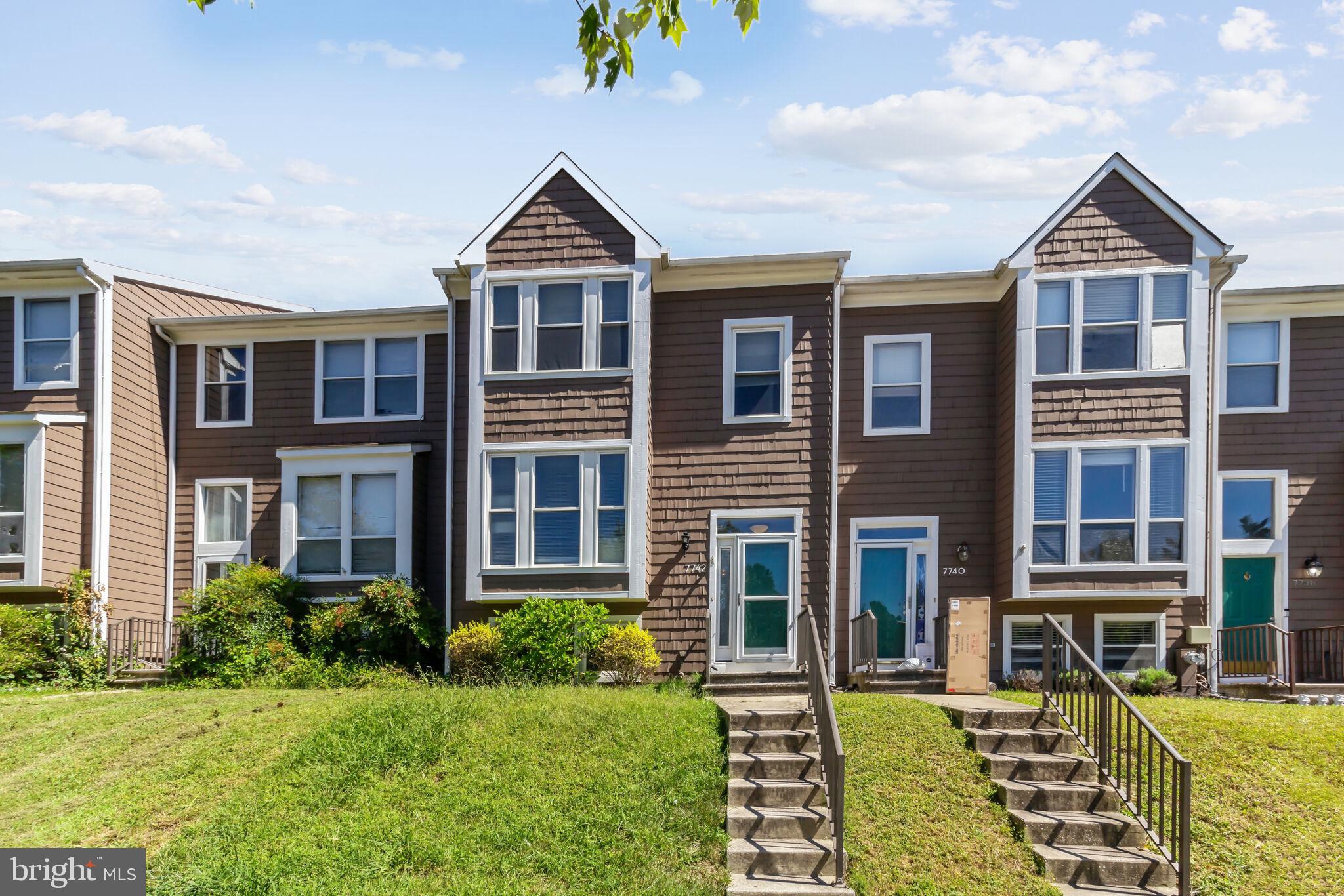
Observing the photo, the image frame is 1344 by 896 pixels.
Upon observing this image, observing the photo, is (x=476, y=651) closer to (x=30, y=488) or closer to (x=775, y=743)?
(x=775, y=743)

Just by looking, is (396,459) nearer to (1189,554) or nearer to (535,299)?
(535,299)

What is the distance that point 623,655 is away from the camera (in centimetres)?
1622

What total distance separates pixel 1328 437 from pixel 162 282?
18612 mm

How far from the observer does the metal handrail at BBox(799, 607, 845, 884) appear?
9117 millimetres

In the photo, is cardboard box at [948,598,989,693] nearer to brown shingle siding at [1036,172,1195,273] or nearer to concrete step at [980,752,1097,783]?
concrete step at [980,752,1097,783]

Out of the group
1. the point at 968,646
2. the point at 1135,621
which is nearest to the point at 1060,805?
the point at 968,646

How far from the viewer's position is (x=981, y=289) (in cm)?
1778

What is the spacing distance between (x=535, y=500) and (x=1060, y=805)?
359 inches

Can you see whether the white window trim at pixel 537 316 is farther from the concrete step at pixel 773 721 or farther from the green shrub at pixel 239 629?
the concrete step at pixel 773 721

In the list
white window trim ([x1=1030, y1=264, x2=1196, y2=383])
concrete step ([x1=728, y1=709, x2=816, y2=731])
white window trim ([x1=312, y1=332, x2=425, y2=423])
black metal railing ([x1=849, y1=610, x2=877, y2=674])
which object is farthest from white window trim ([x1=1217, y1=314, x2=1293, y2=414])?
white window trim ([x1=312, y1=332, x2=425, y2=423])

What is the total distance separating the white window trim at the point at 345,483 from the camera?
18500 mm

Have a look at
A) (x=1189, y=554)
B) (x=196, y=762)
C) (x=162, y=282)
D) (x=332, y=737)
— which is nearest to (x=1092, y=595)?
(x=1189, y=554)

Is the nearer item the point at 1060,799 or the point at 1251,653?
the point at 1060,799

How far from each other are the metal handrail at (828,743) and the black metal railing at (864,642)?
2.08 m
